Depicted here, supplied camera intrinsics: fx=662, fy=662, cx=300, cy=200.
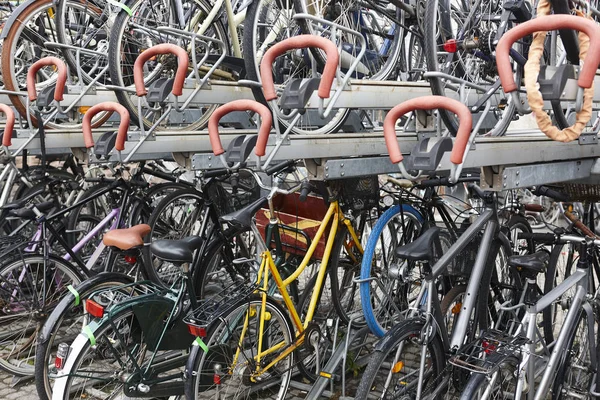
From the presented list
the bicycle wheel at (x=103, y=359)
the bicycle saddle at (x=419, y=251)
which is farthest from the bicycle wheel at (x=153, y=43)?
the bicycle saddle at (x=419, y=251)

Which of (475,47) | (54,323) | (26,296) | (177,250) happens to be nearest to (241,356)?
(177,250)

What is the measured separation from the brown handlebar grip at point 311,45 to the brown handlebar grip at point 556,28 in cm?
74

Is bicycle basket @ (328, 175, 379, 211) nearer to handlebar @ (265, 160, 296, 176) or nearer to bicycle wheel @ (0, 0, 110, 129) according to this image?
handlebar @ (265, 160, 296, 176)

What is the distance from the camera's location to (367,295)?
13.5ft

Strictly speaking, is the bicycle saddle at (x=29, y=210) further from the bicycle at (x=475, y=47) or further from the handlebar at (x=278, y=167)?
the bicycle at (x=475, y=47)

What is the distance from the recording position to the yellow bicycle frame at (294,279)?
3.94 m

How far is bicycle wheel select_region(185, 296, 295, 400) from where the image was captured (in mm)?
3656

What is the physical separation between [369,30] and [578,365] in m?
2.93

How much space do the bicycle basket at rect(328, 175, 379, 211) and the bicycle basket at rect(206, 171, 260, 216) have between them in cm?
108

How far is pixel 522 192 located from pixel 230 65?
89.4 inches

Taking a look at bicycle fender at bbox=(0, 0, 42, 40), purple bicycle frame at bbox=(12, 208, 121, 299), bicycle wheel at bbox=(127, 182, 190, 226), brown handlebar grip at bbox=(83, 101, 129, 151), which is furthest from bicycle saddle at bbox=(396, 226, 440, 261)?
bicycle fender at bbox=(0, 0, 42, 40)

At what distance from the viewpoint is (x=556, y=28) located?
2.31 m

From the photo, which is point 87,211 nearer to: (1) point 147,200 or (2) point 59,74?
(1) point 147,200

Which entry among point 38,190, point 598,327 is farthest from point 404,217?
point 38,190
